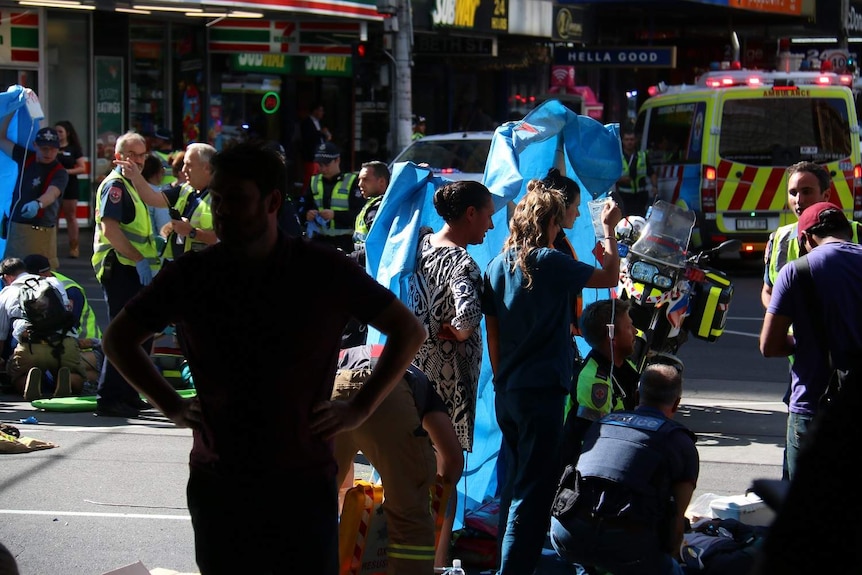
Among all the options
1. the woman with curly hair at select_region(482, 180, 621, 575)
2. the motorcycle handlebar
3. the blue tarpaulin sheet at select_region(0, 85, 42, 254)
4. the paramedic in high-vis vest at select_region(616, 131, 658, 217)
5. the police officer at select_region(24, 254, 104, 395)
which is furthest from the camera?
the paramedic in high-vis vest at select_region(616, 131, 658, 217)

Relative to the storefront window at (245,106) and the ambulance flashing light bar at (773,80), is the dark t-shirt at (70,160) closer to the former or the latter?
the storefront window at (245,106)

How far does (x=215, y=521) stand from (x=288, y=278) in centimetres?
66

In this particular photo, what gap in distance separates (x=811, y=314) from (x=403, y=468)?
1662 mm

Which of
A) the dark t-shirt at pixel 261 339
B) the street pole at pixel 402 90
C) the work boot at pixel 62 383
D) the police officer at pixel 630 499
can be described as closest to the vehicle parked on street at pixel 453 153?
the street pole at pixel 402 90

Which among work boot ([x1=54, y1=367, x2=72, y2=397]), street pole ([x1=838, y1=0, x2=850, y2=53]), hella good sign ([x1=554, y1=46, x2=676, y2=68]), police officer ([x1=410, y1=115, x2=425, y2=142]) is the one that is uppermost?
street pole ([x1=838, y1=0, x2=850, y2=53])

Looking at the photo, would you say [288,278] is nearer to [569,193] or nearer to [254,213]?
[254,213]

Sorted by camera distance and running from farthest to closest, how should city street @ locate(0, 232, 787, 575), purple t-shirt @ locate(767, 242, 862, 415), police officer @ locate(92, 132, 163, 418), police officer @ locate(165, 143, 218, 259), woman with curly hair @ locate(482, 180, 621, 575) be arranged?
police officer @ locate(92, 132, 163, 418) < police officer @ locate(165, 143, 218, 259) < city street @ locate(0, 232, 787, 575) < woman with curly hair @ locate(482, 180, 621, 575) < purple t-shirt @ locate(767, 242, 862, 415)

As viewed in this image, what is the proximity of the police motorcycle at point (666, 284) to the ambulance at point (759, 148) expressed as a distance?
8413 mm

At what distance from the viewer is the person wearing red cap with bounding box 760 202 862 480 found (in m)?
4.89

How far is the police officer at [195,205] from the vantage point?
325 inches

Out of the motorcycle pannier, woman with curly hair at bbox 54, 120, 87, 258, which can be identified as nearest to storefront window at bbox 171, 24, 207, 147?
woman with curly hair at bbox 54, 120, 87, 258

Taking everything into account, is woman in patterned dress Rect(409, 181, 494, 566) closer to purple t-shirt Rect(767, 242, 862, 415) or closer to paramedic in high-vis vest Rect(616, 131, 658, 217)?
purple t-shirt Rect(767, 242, 862, 415)

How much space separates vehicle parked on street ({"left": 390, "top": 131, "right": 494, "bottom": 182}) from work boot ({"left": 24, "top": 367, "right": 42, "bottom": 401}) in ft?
23.4

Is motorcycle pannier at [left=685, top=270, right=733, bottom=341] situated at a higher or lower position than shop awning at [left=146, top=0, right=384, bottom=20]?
lower
